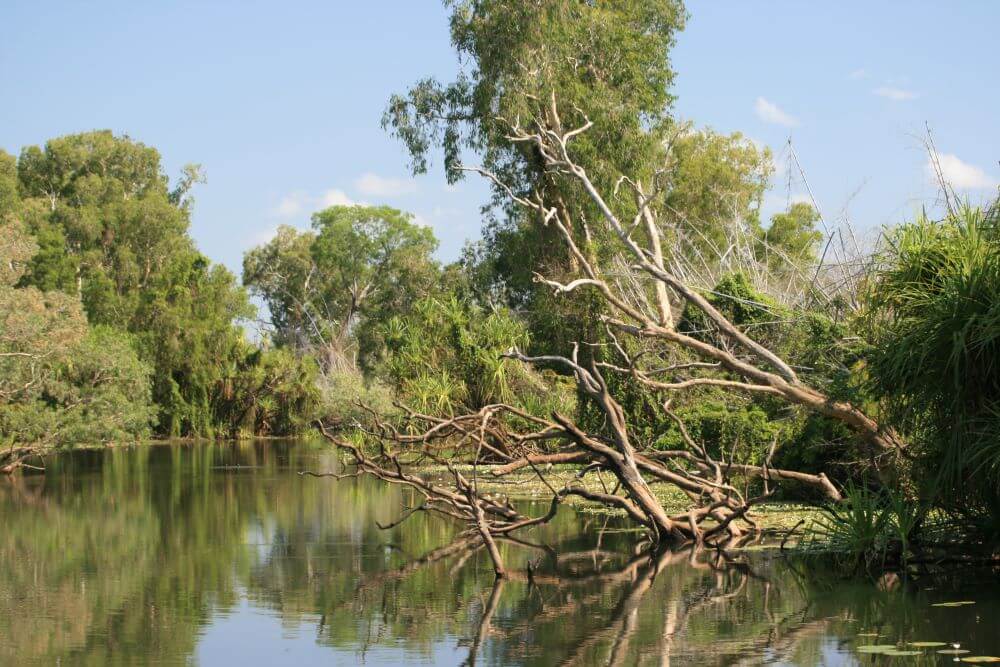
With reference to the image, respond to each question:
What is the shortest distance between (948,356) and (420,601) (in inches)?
201

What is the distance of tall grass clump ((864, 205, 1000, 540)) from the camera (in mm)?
10938

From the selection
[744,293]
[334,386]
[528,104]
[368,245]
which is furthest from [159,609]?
[368,245]

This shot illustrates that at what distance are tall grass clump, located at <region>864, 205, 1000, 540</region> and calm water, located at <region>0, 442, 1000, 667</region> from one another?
0.99 m

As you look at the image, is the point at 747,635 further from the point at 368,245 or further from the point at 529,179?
the point at 368,245

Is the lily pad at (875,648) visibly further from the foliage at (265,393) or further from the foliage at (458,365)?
the foliage at (265,393)

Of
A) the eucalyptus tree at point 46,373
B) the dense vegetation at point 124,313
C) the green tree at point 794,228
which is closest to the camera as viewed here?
the eucalyptus tree at point 46,373

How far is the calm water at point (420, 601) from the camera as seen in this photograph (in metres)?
9.09

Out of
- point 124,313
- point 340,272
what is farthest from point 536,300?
point 340,272

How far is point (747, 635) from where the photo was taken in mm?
9461

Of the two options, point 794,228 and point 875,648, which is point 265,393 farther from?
point 875,648

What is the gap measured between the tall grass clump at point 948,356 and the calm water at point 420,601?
3.25ft

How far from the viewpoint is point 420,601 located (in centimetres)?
1115

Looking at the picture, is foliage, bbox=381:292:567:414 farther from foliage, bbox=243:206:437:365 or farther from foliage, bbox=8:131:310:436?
foliage, bbox=243:206:437:365

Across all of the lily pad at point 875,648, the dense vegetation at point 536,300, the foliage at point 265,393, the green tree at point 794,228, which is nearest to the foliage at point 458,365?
the dense vegetation at point 536,300
